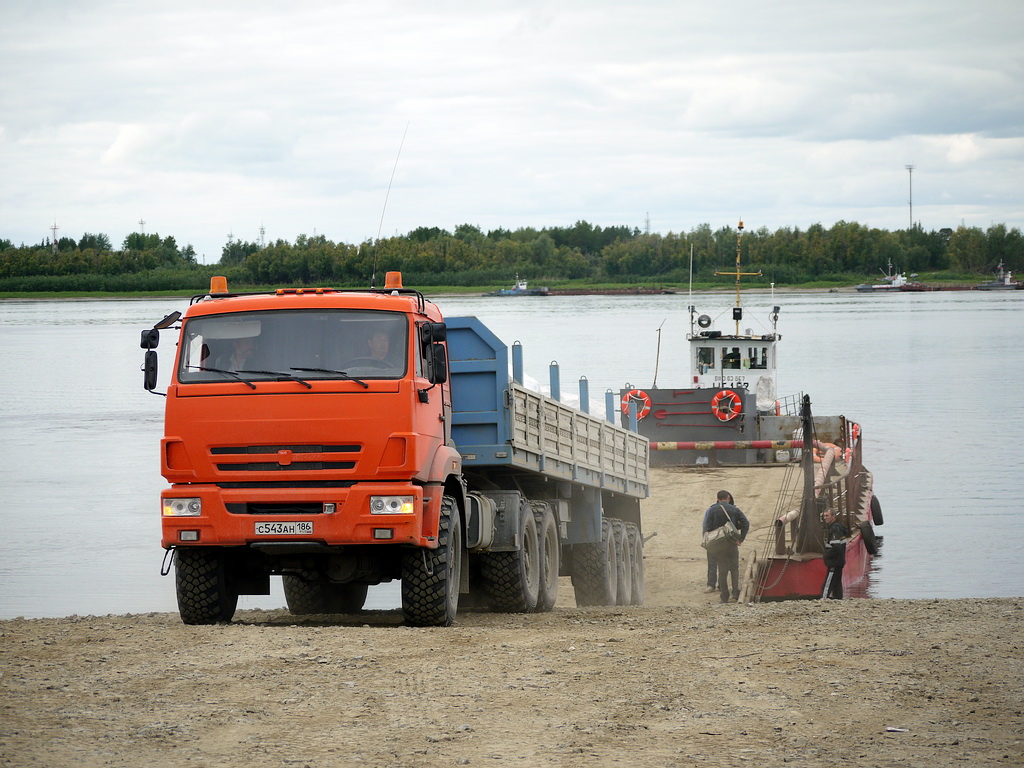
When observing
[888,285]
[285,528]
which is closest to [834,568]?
[285,528]

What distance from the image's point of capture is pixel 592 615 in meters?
11.6

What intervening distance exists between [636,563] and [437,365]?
855 cm

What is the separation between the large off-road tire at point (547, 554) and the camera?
12.2 m

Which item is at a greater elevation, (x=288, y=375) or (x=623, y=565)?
(x=288, y=375)

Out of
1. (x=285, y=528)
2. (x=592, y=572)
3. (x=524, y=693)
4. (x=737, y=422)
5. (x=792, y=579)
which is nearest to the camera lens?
(x=524, y=693)

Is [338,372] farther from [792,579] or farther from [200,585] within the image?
[792,579]

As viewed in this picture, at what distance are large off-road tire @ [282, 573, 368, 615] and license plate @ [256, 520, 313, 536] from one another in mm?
3528

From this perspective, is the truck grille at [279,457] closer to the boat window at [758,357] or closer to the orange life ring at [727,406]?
the orange life ring at [727,406]

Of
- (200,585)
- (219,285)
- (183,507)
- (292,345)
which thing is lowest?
(200,585)

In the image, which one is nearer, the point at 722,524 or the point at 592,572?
the point at 592,572

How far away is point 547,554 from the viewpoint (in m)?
12.7

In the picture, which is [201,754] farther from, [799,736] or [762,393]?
[762,393]

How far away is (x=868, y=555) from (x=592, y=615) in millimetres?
13486

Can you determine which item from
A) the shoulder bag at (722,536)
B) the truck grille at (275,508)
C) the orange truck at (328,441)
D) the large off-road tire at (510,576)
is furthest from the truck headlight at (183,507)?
the shoulder bag at (722,536)
